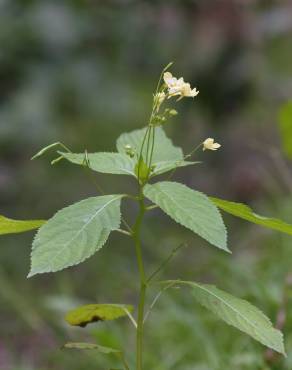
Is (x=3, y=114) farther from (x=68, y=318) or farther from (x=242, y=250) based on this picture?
(x=68, y=318)

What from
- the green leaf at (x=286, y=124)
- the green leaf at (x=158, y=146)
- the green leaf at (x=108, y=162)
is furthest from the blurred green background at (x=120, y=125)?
the green leaf at (x=108, y=162)

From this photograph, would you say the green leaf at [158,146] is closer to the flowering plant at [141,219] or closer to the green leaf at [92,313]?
the flowering plant at [141,219]

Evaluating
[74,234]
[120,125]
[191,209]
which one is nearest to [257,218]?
[191,209]

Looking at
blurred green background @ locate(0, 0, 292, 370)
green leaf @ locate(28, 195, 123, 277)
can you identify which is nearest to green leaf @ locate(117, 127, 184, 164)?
green leaf @ locate(28, 195, 123, 277)

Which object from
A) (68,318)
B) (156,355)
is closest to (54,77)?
(156,355)

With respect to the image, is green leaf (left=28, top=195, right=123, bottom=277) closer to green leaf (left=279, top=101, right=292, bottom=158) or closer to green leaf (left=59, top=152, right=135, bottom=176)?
green leaf (left=59, top=152, right=135, bottom=176)

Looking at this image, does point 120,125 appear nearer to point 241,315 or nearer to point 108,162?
point 108,162
